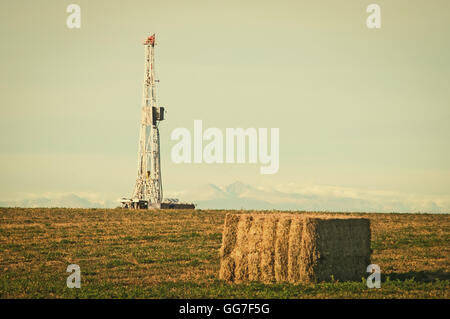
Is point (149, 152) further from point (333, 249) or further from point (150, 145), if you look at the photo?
point (333, 249)

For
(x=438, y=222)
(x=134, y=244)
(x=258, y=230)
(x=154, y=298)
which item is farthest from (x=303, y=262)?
(x=438, y=222)

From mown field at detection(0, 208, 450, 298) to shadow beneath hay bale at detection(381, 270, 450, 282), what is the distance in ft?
0.11

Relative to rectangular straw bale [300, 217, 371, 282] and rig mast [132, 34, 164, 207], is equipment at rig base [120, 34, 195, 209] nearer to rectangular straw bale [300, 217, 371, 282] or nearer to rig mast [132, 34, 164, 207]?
rig mast [132, 34, 164, 207]

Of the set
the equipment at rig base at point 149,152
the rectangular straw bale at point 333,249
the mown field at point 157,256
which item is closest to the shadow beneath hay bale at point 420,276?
the mown field at point 157,256

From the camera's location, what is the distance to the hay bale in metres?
20.5

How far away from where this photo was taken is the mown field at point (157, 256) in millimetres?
19016

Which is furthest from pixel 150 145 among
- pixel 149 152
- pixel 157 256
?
pixel 157 256

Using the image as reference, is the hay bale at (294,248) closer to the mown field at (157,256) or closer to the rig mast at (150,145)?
the mown field at (157,256)

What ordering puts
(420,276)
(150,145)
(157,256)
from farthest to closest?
(150,145), (157,256), (420,276)

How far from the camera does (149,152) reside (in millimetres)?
75062

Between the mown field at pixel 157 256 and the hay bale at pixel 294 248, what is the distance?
79 cm

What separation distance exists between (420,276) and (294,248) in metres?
4.60

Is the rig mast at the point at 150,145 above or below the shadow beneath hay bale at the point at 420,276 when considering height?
above

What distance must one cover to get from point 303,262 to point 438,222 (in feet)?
79.2
